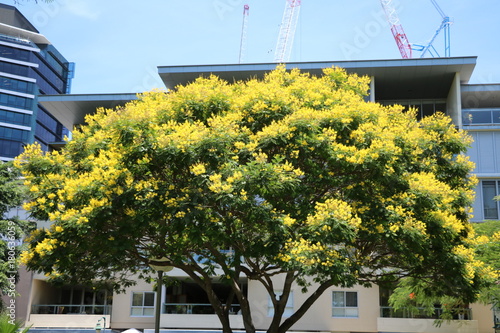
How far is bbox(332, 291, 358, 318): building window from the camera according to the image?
3422cm

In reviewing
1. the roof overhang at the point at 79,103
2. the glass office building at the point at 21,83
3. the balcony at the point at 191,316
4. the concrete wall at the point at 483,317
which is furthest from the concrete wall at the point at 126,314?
the glass office building at the point at 21,83

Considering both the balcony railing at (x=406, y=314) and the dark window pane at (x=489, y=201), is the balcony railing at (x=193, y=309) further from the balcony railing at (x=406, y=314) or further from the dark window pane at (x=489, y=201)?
the dark window pane at (x=489, y=201)

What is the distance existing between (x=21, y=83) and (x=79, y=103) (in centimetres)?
5945

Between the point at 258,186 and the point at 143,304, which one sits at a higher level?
the point at 258,186

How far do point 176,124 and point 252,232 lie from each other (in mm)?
3475

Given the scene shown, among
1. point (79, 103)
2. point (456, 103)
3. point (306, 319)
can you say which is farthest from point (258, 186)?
point (79, 103)

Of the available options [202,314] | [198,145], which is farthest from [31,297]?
[198,145]

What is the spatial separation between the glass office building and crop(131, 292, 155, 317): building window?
191 feet

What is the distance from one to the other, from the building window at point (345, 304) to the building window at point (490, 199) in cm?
892

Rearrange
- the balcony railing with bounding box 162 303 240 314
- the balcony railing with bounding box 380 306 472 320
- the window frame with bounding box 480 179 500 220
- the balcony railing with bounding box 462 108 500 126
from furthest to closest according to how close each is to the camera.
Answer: the balcony railing with bounding box 162 303 240 314 < the balcony railing with bounding box 462 108 500 126 < the window frame with bounding box 480 179 500 220 < the balcony railing with bounding box 380 306 472 320

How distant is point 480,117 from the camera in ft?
114

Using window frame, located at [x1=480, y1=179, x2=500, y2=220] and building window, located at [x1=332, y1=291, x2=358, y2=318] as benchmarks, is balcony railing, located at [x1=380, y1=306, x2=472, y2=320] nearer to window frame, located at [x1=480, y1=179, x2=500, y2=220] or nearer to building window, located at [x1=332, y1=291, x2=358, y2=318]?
building window, located at [x1=332, y1=291, x2=358, y2=318]

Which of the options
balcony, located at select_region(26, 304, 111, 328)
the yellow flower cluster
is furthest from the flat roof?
the yellow flower cluster

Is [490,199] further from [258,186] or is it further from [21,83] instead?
[21,83]
